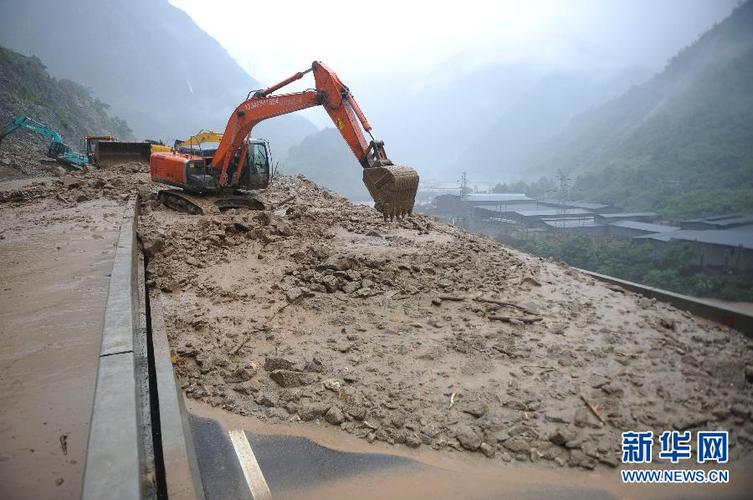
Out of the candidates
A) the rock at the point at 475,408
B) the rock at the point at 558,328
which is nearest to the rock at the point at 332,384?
the rock at the point at 475,408

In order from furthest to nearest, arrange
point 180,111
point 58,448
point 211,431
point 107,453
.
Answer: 1. point 180,111
2. point 211,431
3. point 58,448
4. point 107,453

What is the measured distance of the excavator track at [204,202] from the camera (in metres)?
10.0

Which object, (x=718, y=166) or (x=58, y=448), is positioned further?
(x=718, y=166)

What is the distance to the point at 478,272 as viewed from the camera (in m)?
6.57

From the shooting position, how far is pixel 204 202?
10102 millimetres

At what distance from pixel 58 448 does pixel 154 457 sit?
22.0 inches

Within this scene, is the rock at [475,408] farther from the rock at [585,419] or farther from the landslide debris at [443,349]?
the rock at [585,419]

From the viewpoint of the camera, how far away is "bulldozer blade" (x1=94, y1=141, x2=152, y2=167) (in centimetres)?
1889

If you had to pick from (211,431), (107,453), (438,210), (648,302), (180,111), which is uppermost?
(180,111)

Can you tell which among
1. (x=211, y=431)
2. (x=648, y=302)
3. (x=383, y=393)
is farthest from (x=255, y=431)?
(x=648, y=302)

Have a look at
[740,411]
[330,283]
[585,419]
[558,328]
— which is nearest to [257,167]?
[330,283]

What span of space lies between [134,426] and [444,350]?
293 cm

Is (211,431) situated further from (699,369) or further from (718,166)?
(718,166)

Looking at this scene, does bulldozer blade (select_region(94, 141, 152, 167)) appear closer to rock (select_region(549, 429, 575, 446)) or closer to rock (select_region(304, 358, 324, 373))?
rock (select_region(304, 358, 324, 373))
